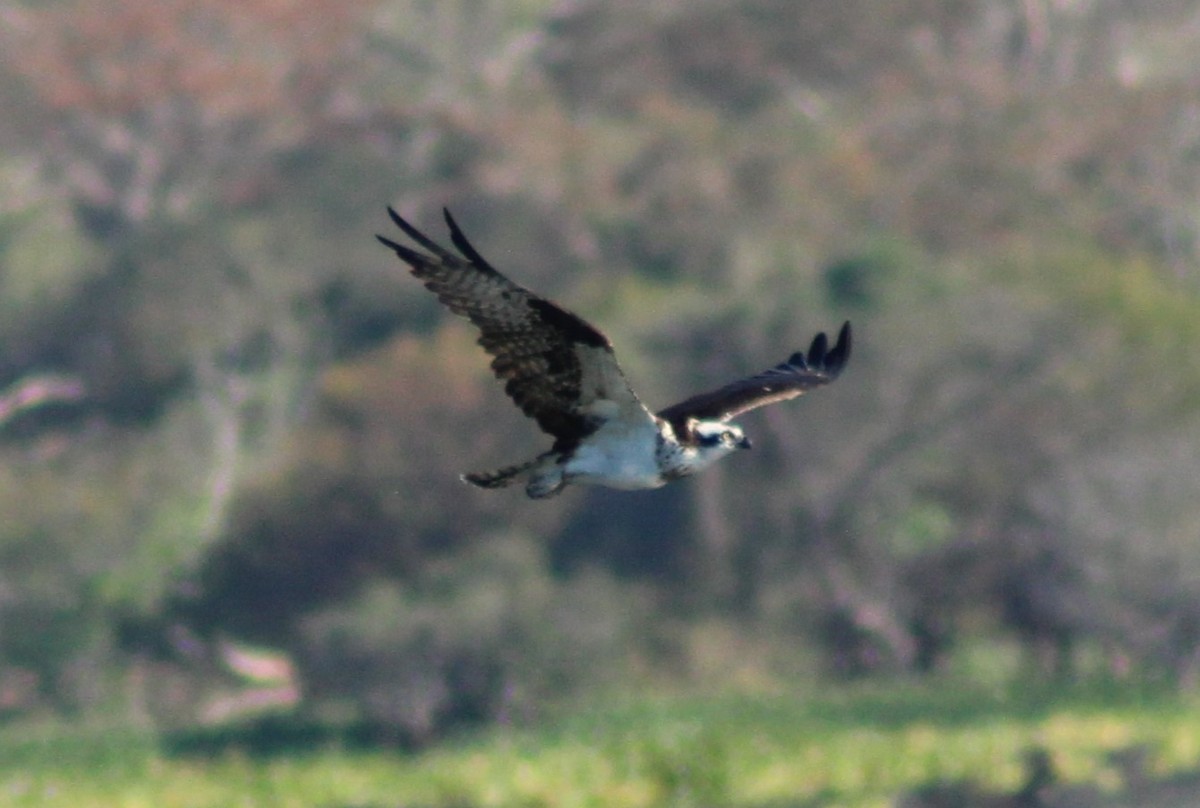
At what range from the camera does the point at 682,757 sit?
16.9 m

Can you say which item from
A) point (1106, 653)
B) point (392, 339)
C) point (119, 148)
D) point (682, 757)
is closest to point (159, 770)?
point (682, 757)

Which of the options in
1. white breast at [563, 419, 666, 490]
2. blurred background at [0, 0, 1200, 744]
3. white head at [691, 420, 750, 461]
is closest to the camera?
white breast at [563, 419, 666, 490]

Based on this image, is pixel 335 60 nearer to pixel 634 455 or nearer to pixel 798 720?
pixel 798 720

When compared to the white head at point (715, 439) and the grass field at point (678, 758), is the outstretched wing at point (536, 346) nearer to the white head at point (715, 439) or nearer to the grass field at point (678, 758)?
the white head at point (715, 439)

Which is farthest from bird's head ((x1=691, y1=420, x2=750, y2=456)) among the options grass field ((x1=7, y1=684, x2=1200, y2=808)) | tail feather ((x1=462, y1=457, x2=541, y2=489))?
grass field ((x1=7, y1=684, x2=1200, y2=808))

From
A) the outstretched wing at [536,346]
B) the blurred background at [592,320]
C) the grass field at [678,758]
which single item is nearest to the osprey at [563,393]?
the outstretched wing at [536,346]

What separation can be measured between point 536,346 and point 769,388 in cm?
182

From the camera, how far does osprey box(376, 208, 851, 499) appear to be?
6.06 meters

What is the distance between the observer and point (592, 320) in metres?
24.0

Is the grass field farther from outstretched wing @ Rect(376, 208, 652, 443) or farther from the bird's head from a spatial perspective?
outstretched wing @ Rect(376, 208, 652, 443)

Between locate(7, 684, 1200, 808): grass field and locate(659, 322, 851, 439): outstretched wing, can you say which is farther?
locate(7, 684, 1200, 808): grass field

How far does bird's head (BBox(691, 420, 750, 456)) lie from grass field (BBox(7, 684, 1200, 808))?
949 centimetres

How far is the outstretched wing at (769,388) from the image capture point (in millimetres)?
7348

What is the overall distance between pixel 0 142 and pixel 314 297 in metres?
6.77
